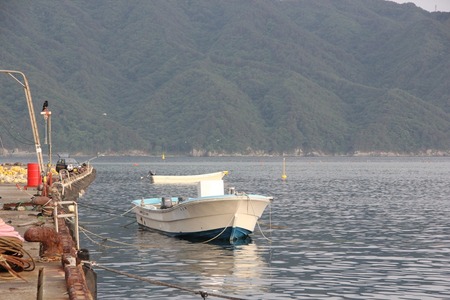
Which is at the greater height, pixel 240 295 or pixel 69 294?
pixel 69 294

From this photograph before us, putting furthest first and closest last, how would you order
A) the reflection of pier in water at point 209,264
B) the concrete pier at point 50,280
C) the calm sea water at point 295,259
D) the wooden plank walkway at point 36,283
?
the reflection of pier in water at point 209,264 → the calm sea water at point 295,259 → the wooden plank walkway at point 36,283 → the concrete pier at point 50,280

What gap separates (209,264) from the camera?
35094mm

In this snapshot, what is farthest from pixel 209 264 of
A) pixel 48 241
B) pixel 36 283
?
pixel 36 283

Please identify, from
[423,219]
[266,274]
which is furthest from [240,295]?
[423,219]

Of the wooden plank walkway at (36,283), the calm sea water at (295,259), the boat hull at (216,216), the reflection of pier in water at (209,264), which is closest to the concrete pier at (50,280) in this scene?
the wooden plank walkway at (36,283)

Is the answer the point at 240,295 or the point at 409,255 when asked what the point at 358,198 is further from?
the point at 240,295

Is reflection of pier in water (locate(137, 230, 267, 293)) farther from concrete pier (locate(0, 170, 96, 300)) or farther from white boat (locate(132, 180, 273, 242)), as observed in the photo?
concrete pier (locate(0, 170, 96, 300))

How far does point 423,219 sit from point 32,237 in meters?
46.7

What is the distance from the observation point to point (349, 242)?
147ft

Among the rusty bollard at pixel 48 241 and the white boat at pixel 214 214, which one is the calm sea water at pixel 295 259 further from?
the rusty bollard at pixel 48 241

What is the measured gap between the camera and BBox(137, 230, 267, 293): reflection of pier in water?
30234 mm

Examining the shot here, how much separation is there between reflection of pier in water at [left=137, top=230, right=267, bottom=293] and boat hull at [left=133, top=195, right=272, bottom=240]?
2.21 ft

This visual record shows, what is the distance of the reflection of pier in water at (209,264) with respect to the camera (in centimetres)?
3023

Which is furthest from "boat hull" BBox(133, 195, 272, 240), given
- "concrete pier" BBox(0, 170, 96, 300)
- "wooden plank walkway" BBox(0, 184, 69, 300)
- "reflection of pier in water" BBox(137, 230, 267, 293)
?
"wooden plank walkway" BBox(0, 184, 69, 300)
